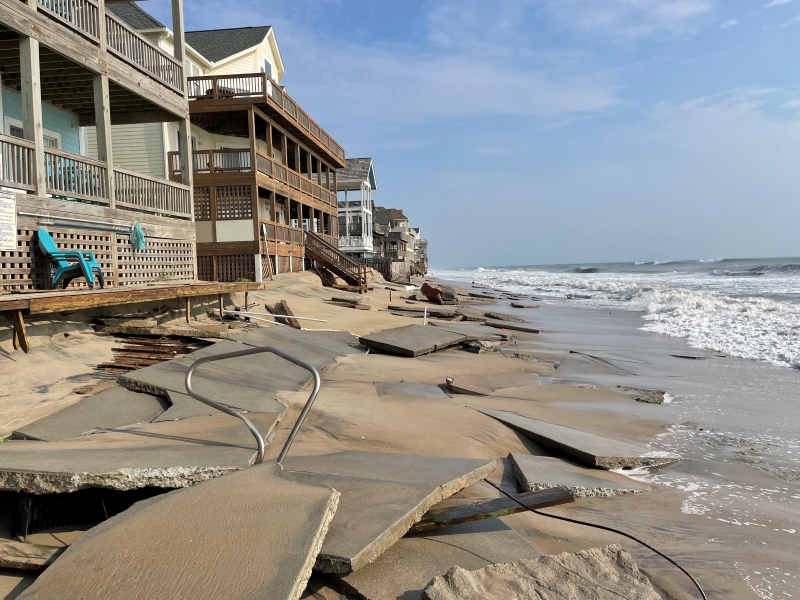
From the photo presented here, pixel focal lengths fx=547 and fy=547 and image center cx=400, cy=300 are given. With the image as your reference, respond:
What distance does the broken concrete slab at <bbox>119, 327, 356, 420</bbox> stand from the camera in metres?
4.98

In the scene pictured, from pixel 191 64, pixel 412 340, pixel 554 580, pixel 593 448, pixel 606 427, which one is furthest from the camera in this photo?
pixel 191 64

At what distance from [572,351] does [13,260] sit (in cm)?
991

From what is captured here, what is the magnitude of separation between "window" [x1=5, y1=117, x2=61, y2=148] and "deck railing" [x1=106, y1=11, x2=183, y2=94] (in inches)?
100

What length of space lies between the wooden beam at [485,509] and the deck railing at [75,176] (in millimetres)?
8978

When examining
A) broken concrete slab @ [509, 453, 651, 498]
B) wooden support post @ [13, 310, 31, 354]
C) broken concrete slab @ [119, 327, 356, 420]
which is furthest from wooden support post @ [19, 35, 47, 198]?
broken concrete slab @ [509, 453, 651, 498]

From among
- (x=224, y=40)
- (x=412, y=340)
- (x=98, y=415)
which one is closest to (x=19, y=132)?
(x=412, y=340)

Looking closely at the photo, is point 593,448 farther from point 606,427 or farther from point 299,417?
point 299,417

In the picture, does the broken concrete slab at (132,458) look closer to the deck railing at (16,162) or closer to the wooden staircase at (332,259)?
the deck railing at (16,162)

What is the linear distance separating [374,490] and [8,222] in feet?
25.4

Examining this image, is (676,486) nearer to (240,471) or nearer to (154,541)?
(240,471)

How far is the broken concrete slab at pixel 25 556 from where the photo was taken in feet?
8.10

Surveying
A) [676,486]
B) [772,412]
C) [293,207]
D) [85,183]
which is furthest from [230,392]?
[293,207]

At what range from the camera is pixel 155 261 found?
11.8 m

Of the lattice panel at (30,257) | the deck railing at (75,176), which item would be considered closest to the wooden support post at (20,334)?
the lattice panel at (30,257)
